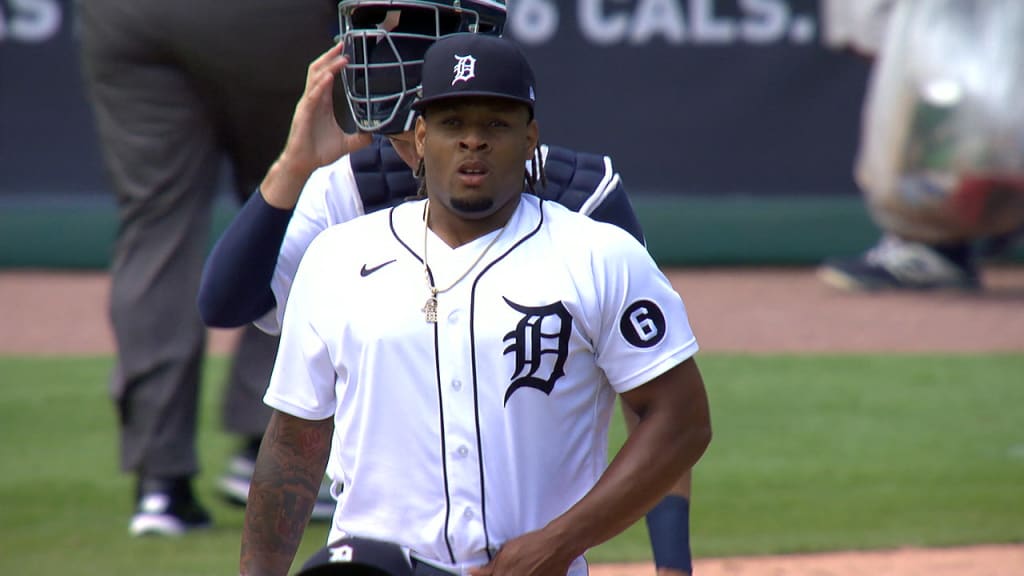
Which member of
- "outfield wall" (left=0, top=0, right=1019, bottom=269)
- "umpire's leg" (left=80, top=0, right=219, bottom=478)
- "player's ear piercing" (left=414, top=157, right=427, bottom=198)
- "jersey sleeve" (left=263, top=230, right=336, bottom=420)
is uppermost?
"player's ear piercing" (left=414, top=157, right=427, bottom=198)

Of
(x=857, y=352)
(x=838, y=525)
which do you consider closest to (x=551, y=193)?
(x=838, y=525)

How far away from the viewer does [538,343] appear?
217cm

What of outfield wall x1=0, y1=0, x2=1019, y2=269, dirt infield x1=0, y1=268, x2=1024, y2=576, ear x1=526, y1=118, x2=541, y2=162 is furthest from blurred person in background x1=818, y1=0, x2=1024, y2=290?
ear x1=526, y1=118, x2=541, y2=162

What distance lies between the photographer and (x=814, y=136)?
414 inches

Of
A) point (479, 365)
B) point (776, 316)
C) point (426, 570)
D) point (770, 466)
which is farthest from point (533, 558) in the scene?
point (776, 316)

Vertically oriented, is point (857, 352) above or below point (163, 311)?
below

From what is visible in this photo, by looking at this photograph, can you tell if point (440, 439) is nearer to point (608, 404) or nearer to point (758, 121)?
point (608, 404)

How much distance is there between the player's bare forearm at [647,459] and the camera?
214 centimetres

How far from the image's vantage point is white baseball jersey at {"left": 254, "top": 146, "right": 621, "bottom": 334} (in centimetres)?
266

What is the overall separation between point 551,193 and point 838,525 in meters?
2.36

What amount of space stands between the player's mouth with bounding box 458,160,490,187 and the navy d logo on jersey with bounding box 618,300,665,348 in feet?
0.90

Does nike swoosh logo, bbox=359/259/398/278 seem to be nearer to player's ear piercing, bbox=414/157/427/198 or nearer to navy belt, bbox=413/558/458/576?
player's ear piercing, bbox=414/157/427/198

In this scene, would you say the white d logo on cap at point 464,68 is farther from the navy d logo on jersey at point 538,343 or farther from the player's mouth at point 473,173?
the navy d logo on jersey at point 538,343

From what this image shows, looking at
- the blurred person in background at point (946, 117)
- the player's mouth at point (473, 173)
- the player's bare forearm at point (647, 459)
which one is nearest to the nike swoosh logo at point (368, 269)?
the player's mouth at point (473, 173)
